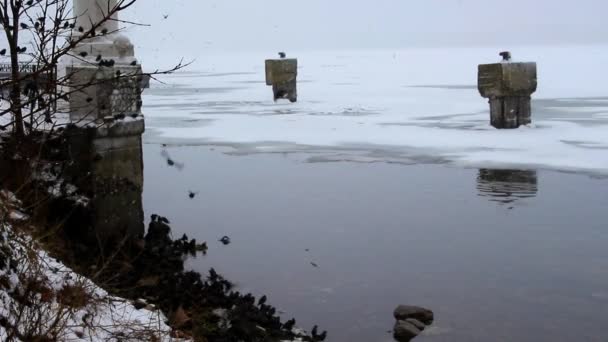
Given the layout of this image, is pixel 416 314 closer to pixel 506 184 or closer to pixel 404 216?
pixel 404 216

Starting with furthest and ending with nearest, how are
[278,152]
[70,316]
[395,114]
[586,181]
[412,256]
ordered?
[395,114] → [278,152] → [586,181] → [412,256] → [70,316]

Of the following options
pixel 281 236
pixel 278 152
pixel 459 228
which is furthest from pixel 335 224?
pixel 278 152

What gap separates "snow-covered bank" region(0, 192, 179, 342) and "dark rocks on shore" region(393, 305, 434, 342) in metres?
1.42

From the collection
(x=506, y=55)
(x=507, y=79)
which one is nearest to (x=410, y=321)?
(x=507, y=79)

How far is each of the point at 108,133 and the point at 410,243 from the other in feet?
9.05

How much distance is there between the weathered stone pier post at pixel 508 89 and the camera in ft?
47.2

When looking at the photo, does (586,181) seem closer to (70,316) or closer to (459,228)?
(459,228)

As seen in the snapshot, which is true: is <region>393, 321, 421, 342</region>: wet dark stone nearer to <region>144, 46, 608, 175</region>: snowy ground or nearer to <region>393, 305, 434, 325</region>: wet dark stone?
<region>393, 305, 434, 325</region>: wet dark stone

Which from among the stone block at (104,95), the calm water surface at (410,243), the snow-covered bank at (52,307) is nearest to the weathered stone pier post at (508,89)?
the calm water surface at (410,243)

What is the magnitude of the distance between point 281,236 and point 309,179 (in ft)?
9.77

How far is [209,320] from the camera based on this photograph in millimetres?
5254

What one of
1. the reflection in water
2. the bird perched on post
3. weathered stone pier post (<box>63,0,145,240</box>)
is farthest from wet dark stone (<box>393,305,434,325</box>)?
the bird perched on post

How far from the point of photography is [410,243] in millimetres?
6914

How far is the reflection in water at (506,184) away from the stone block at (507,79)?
14.1ft
